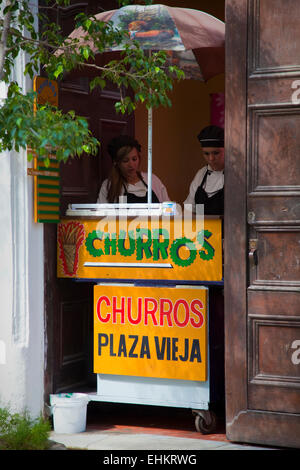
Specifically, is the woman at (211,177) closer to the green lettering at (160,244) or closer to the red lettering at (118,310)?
the green lettering at (160,244)

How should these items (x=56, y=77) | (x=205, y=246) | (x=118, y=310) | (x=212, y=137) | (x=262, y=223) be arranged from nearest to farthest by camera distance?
(x=56, y=77) < (x=262, y=223) < (x=205, y=246) < (x=118, y=310) < (x=212, y=137)

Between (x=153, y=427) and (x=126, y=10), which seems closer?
(x=126, y=10)

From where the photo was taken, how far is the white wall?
593 cm

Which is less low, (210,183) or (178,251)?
(210,183)

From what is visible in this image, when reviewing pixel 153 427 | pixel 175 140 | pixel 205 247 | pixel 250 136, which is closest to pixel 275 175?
pixel 250 136

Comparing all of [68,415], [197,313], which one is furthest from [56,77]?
[68,415]

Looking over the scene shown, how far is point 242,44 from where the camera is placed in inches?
215

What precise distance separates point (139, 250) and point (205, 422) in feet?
4.25

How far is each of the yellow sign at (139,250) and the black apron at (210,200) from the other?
0.82 metres

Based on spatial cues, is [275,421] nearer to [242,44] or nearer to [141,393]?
[141,393]

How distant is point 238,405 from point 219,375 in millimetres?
647

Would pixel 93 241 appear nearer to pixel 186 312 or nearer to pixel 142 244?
pixel 142 244

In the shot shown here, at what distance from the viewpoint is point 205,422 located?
230 inches

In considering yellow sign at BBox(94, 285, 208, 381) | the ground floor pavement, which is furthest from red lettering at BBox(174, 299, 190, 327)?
the ground floor pavement
